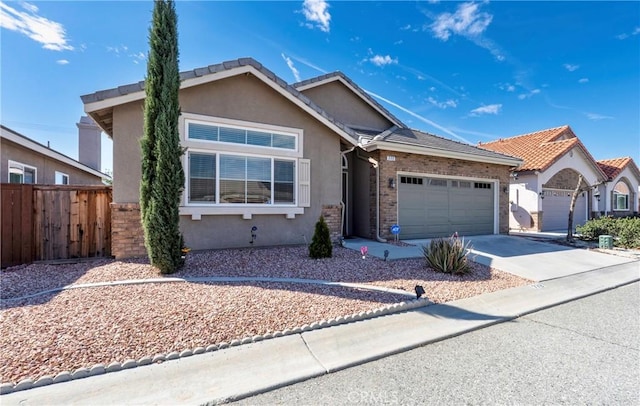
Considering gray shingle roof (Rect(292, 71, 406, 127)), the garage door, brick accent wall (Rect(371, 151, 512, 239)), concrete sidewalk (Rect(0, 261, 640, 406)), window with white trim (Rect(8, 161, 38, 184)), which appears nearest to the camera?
concrete sidewalk (Rect(0, 261, 640, 406))

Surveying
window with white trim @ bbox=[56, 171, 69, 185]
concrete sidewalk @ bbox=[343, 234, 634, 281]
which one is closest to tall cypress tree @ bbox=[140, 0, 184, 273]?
concrete sidewalk @ bbox=[343, 234, 634, 281]

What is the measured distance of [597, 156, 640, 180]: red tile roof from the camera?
20242 mm

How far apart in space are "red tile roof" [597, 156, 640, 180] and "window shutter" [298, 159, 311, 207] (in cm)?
2259

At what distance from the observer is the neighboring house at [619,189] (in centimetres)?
2000

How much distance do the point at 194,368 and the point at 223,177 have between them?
5824 millimetres

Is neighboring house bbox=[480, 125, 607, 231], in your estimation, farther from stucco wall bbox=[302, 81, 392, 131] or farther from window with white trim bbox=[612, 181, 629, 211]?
stucco wall bbox=[302, 81, 392, 131]

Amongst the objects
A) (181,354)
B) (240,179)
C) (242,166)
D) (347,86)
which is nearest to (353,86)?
(347,86)

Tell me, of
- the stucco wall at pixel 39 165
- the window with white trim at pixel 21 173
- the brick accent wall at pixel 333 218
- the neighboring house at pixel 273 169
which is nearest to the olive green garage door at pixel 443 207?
the neighboring house at pixel 273 169

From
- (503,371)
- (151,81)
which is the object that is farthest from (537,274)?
(151,81)

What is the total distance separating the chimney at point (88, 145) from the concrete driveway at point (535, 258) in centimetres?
1782

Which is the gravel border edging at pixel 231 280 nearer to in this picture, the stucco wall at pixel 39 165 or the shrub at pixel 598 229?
the stucco wall at pixel 39 165

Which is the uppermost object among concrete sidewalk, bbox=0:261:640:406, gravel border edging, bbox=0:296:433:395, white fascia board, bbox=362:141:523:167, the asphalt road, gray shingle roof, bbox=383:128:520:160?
gray shingle roof, bbox=383:128:520:160

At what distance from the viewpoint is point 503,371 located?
10.3 ft

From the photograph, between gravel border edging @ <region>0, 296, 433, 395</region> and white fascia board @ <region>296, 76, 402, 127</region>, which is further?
white fascia board @ <region>296, 76, 402, 127</region>
